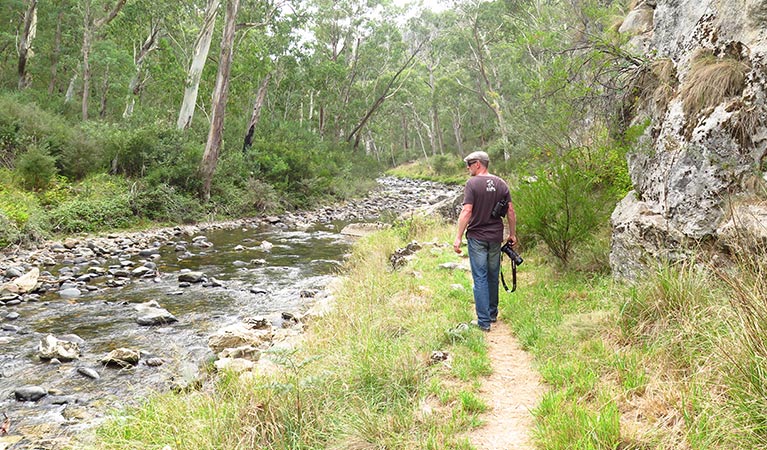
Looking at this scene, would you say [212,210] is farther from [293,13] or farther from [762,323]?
[762,323]

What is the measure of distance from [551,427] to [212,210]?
612 inches

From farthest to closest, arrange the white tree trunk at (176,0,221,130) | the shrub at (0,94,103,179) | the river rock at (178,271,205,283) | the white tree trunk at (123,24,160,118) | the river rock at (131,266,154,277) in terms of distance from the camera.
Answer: the white tree trunk at (123,24,160,118), the white tree trunk at (176,0,221,130), the shrub at (0,94,103,179), the river rock at (131,266,154,277), the river rock at (178,271,205,283)

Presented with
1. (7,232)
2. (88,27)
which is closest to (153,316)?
(7,232)

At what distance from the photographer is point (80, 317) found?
21.2 ft

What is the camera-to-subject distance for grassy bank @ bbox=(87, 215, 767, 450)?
233cm

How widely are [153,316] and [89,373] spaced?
175 cm

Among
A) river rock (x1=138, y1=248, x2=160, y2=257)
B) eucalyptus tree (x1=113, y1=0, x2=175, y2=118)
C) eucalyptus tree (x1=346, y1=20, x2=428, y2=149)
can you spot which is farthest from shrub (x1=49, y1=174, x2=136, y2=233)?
eucalyptus tree (x1=346, y1=20, x2=428, y2=149)

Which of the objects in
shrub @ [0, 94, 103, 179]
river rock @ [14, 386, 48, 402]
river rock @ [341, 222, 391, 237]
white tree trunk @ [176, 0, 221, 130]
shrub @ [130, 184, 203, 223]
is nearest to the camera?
river rock @ [14, 386, 48, 402]

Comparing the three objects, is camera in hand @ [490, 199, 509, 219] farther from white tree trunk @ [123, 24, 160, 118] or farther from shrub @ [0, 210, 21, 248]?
white tree trunk @ [123, 24, 160, 118]

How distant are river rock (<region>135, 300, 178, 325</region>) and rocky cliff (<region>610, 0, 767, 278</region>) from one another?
591 centimetres

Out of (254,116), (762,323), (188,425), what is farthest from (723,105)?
(254,116)

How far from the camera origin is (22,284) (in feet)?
24.3

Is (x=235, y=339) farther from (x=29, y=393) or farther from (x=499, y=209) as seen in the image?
(x=499, y=209)

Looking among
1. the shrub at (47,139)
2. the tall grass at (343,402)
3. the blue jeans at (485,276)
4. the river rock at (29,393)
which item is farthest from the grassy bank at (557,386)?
the shrub at (47,139)
